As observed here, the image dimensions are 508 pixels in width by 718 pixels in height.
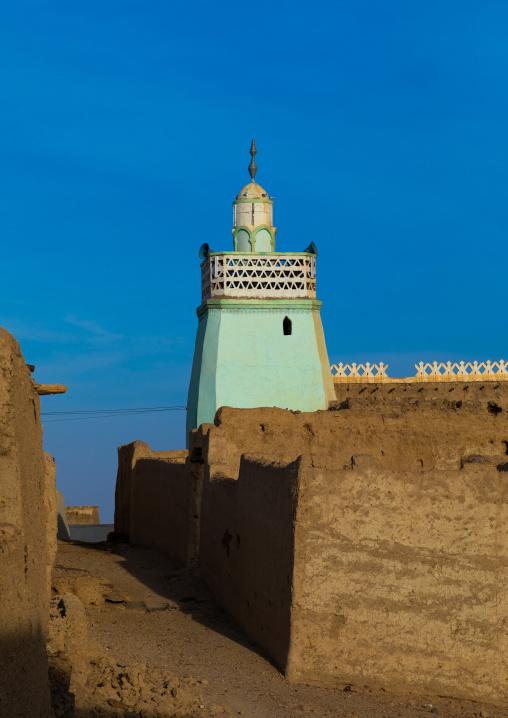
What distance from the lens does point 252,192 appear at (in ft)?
77.7

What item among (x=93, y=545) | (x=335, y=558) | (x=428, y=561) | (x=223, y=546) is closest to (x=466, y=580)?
(x=428, y=561)

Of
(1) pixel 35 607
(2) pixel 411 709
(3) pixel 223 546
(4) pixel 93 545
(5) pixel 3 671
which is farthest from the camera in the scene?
(4) pixel 93 545

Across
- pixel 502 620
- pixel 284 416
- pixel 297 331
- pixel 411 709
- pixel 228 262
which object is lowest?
pixel 411 709

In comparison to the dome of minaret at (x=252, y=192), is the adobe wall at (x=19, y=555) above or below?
below

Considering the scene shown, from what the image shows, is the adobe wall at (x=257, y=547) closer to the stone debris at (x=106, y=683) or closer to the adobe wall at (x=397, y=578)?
the adobe wall at (x=397, y=578)

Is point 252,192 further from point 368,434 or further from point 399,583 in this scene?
point 399,583

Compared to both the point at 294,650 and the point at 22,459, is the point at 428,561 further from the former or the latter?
the point at 22,459

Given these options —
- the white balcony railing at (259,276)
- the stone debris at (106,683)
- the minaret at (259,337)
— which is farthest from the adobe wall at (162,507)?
the stone debris at (106,683)

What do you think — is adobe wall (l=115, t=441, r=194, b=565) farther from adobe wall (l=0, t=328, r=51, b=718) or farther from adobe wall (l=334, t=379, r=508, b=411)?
adobe wall (l=0, t=328, r=51, b=718)

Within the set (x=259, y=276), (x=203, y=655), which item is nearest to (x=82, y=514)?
(x=259, y=276)

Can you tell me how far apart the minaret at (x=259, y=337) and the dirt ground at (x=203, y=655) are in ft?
29.1

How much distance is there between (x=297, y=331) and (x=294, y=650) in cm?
1497

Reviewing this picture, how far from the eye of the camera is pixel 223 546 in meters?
11.1

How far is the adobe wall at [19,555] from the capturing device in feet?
13.9
